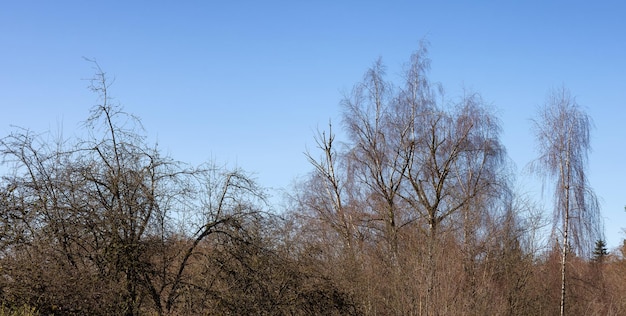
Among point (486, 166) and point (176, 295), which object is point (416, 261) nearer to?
point (176, 295)

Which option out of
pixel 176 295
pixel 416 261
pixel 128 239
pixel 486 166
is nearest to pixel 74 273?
pixel 128 239

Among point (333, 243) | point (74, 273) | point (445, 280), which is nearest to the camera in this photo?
A: point (74, 273)

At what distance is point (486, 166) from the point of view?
23.0 m

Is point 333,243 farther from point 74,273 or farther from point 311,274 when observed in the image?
point 74,273

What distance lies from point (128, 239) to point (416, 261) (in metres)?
6.21

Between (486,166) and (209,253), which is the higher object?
(486,166)

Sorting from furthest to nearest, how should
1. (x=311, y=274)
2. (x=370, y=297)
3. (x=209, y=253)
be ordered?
(x=370, y=297), (x=311, y=274), (x=209, y=253)

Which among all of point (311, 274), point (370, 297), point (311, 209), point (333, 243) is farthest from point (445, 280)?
point (311, 209)

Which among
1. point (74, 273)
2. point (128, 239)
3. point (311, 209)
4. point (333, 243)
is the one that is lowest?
point (74, 273)

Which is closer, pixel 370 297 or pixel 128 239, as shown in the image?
pixel 128 239

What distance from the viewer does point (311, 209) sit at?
23.0 meters

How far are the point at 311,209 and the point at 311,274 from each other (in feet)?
34.6

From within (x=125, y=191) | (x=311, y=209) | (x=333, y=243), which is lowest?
(x=125, y=191)

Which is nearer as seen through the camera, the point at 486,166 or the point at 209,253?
the point at 209,253
